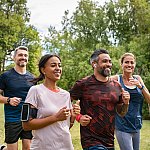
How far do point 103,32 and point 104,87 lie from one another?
1956 centimetres

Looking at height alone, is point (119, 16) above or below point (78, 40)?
above

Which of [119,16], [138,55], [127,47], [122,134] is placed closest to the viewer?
[122,134]

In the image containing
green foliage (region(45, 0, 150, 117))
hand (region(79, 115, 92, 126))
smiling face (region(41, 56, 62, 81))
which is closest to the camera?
smiling face (region(41, 56, 62, 81))

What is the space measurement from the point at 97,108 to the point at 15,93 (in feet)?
5.71

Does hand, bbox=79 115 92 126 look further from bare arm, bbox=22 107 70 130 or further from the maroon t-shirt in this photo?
bare arm, bbox=22 107 70 130

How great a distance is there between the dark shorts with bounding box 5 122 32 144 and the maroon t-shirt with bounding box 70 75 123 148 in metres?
1.63

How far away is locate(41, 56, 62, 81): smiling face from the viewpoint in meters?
3.18

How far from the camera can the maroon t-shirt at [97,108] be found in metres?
3.46

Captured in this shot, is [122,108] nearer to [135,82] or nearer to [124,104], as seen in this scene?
[124,104]

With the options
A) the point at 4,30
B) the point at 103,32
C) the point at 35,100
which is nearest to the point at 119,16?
the point at 103,32

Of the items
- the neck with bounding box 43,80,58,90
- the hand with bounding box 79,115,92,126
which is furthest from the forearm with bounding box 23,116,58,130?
the hand with bounding box 79,115,92,126

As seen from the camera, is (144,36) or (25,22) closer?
(144,36)

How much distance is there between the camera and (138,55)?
19.2m

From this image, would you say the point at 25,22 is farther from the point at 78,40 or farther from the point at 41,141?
the point at 41,141
